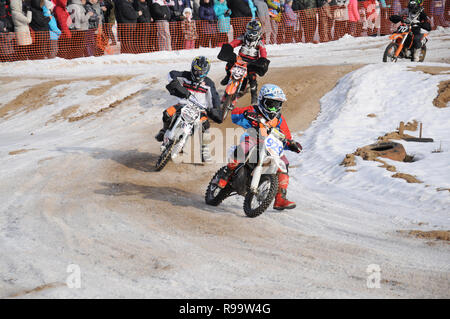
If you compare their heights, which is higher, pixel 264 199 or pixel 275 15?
pixel 275 15

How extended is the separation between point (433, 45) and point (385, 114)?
10.9m

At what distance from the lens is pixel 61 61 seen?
19672mm

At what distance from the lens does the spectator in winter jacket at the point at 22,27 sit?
58.5 ft

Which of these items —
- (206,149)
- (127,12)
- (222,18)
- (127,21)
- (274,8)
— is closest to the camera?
(206,149)

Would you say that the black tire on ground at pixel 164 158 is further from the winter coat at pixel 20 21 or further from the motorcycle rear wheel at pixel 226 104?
the winter coat at pixel 20 21

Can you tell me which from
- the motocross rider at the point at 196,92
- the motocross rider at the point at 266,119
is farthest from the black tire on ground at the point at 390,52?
the motocross rider at the point at 266,119

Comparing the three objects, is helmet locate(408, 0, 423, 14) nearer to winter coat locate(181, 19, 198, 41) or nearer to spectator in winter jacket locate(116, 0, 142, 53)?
winter coat locate(181, 19, 198, 41)

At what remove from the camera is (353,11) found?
24438 mm

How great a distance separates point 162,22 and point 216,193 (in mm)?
14169

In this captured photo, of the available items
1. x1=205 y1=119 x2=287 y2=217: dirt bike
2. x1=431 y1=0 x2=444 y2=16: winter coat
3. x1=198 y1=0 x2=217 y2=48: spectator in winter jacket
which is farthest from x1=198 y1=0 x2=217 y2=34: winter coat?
x1=205 y1=119 x2=287 y2=217: dirt bike

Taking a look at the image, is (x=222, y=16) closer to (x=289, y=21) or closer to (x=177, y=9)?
(x=177, y=9)

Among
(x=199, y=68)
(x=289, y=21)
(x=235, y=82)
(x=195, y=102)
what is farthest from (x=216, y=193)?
(x=289, y=21)

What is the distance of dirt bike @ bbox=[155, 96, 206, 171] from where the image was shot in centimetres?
984
